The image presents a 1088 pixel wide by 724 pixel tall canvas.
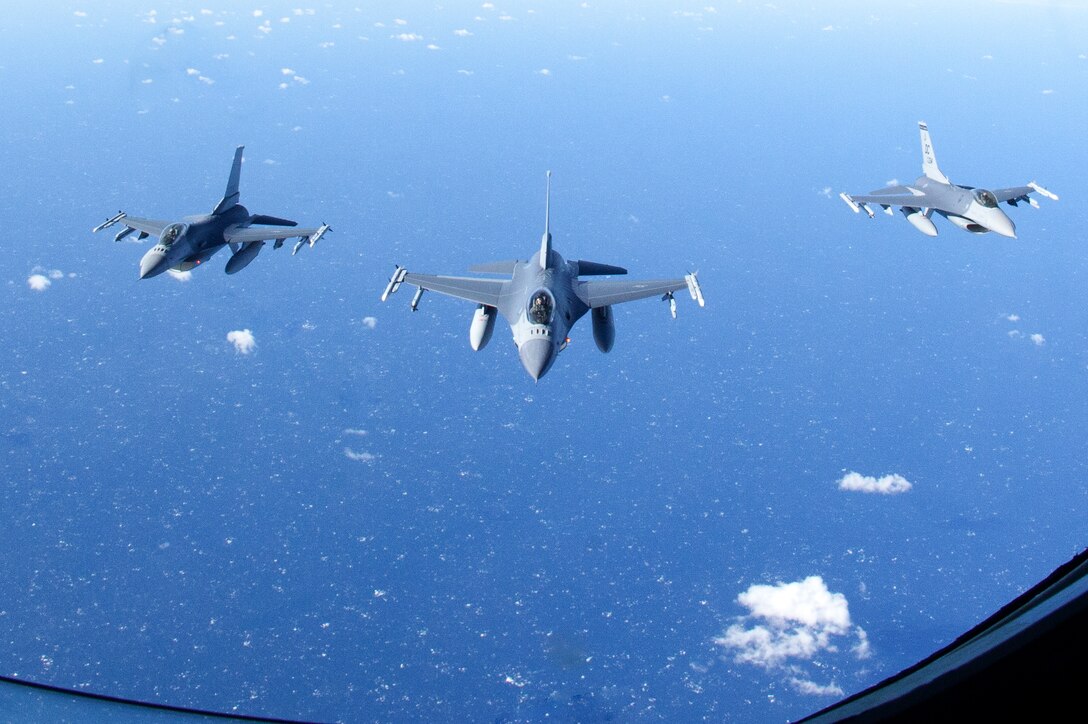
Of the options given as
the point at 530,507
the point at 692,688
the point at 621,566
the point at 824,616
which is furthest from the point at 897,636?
the point at 530,507

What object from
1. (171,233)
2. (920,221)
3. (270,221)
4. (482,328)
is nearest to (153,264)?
(171,233)

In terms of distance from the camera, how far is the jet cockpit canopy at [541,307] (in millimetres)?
24359

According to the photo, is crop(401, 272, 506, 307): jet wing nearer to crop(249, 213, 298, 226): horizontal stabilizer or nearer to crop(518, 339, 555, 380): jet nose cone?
crop(518, 339, 555, 380): jet nose cone

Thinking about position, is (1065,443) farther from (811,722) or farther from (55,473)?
(55,473)

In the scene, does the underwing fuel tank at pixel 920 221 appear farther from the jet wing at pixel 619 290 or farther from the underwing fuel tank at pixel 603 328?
the underwing fuel tank at pixel 603 328

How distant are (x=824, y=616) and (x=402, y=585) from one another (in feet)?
106

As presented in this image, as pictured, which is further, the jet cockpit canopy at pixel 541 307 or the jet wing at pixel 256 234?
the jet wing at pixel 256 234

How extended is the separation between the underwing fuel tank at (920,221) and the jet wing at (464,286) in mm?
19545

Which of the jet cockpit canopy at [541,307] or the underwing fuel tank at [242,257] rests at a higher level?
the jet cockpit canopy at [541,307]

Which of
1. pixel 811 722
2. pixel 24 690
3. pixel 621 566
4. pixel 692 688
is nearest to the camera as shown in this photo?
pixel 811 722

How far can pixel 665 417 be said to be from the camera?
6875 centimetres

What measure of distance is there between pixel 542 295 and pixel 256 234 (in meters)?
15.0

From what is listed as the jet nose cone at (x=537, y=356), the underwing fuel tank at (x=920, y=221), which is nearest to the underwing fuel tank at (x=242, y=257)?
→ the jet nose cone at (x=537, y=356)

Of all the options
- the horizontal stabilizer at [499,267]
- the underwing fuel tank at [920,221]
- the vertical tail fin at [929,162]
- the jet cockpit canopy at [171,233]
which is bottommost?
the jet cockpit canopy at [171,233]
